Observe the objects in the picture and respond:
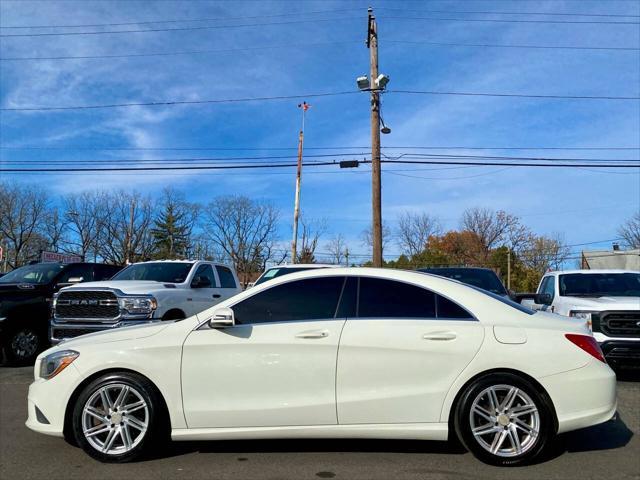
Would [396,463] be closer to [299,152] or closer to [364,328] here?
[364,328]

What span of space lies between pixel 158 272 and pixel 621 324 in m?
7.54

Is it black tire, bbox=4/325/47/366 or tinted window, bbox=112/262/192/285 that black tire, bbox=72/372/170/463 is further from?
black tire, bbox=4/325/47/366

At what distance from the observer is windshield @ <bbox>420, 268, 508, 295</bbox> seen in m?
9.88

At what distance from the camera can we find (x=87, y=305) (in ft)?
25.5

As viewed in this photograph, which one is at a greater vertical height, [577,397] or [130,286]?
[130,286]

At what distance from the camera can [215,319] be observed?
4.26 meters

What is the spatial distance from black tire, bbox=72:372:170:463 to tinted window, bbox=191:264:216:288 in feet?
17.0

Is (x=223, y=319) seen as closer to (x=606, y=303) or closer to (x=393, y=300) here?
(x=393, y=300)

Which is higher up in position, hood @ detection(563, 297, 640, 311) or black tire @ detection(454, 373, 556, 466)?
hood @ detection(563, 297, 640, 311)

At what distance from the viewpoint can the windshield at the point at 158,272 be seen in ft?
30.5

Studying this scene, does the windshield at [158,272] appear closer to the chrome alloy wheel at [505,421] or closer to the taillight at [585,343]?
the chrome alloy wheel at [505,421]

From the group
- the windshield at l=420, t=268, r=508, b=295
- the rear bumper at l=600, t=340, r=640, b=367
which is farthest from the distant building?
the rear bumper at l=600, t=340, r=640, b=367

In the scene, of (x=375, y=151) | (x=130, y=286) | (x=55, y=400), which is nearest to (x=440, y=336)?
(x=55, y=400)

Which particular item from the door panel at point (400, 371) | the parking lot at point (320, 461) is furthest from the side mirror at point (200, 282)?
the door panel at point (400, 371)
